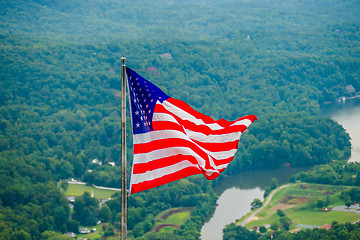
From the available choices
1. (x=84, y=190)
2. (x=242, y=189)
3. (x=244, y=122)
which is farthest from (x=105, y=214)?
(x=244, y=122)

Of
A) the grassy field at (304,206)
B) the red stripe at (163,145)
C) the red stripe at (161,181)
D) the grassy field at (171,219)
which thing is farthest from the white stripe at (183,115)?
the grassy field at (171,219)

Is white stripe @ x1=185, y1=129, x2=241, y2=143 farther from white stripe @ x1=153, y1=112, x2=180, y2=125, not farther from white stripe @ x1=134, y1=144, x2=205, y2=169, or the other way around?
white stripe @ x1=153, y1=112, x2=180, y2=125

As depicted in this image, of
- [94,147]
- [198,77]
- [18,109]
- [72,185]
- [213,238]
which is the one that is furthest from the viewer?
[198,77]

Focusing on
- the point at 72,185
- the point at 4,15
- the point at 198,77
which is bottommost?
the point at 72,185

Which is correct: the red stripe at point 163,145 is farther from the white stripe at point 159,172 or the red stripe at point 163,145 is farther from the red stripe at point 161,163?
the white stripe at point 159,172

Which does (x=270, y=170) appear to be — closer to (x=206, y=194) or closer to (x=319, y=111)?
(x=206, y=194)

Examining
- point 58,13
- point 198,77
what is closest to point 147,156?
point 198,77
